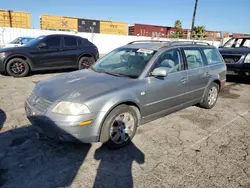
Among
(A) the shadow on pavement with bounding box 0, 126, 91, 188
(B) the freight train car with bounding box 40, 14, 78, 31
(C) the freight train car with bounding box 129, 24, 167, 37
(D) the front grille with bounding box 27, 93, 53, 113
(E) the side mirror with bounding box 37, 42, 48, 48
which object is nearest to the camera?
(A) the shadow on pavement with bounding box 0, 126, 91, 188

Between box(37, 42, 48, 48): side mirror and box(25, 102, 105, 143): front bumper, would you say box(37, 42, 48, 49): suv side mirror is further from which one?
box(25, 102, 105, 143): front bumper

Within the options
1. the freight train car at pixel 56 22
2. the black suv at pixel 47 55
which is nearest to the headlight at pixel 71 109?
the black suv at pixel 47 55

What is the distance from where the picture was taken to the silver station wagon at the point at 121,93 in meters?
2.70

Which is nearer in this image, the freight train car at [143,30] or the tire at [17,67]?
the tire at [17,67]

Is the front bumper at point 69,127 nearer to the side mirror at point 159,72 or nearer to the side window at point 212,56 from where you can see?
the side mirror at point 159,72

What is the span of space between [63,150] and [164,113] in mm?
1892

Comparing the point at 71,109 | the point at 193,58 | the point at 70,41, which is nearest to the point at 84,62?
the point at 70,41

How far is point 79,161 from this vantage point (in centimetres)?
280

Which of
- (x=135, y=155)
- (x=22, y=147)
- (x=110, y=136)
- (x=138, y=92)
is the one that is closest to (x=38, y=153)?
(x=22, y=147)

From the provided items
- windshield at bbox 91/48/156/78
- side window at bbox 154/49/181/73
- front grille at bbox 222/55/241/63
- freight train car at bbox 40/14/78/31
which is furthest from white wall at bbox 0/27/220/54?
side window at bbox 154/49/181/73

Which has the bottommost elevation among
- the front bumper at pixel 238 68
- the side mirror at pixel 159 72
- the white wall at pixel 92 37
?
the front bumper at pixel 238 68

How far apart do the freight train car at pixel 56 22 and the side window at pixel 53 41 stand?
19403 mm

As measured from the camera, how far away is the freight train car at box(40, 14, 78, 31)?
85.6 ft

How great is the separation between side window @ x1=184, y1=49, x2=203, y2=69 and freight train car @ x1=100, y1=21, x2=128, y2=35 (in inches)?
1031
